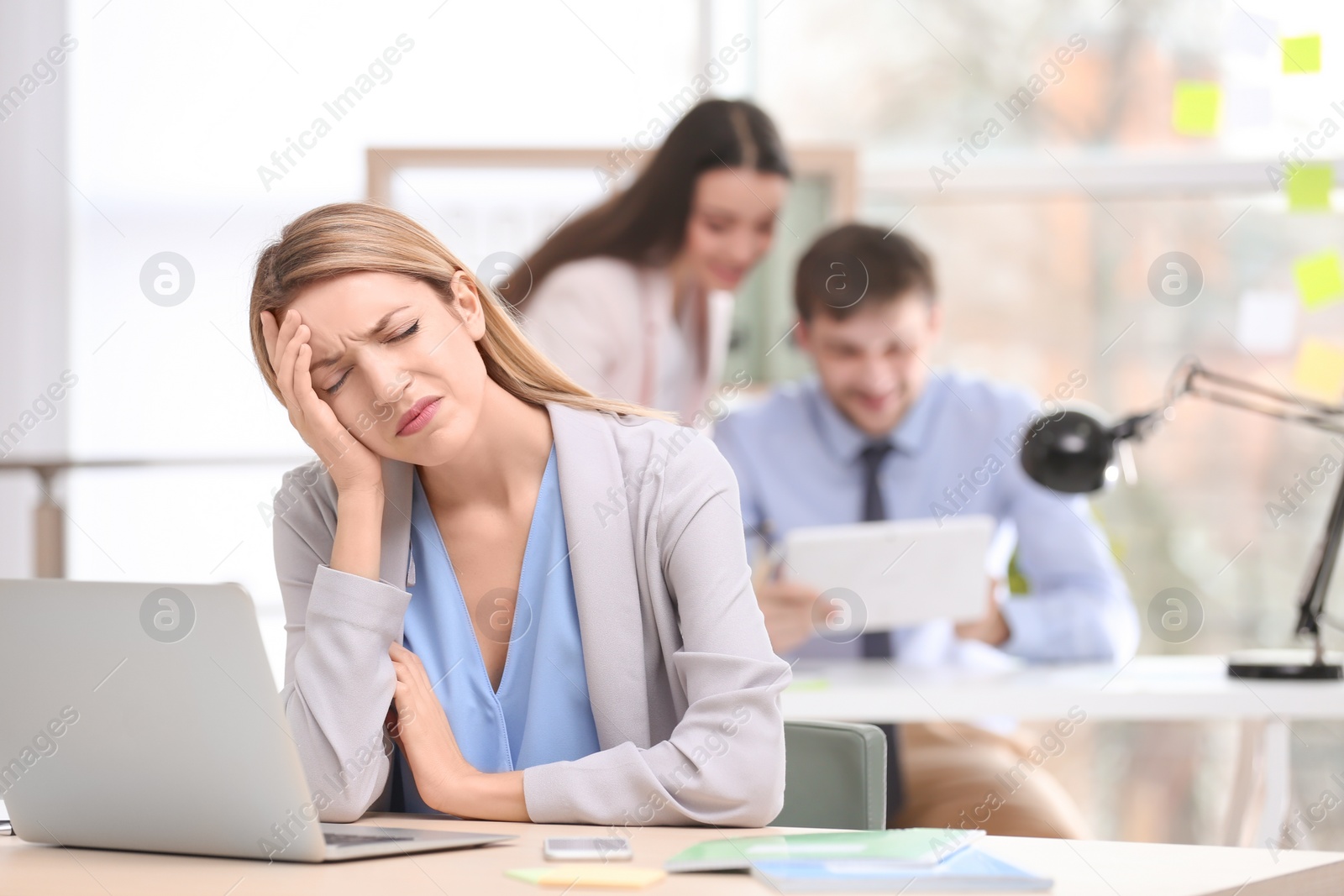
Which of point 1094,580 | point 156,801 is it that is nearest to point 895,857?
point 156,801

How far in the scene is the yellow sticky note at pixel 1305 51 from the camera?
3.32 metres

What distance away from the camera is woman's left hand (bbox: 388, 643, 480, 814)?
1.17 meters

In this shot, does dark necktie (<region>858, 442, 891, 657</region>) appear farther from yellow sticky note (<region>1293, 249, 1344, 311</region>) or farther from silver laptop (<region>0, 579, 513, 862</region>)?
silver laptop (<region>0, 579, 513, 862</region>)

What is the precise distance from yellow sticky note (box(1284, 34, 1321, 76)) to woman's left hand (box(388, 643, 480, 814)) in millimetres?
2972

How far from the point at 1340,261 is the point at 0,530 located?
3.69m

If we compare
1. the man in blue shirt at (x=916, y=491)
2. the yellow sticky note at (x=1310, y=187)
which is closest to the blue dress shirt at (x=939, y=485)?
the man in blue shirt at (x=916, y=491)

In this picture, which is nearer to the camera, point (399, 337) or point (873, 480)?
point (399, 337)

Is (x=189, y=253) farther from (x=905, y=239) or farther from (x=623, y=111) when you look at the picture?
(x=905, y=239)

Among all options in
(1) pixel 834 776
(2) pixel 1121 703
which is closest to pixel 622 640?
(1) pixel 834 776

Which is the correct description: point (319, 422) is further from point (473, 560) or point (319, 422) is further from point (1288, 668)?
point (1288, 668)

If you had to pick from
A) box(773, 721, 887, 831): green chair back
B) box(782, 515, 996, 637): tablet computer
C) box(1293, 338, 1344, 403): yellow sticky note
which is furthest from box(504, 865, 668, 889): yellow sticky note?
box(1293, 338, 1344, 403): yellow sticky note

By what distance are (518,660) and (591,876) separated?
0.50 meters

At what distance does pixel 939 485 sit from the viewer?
2.69 m

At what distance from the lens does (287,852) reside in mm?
938
